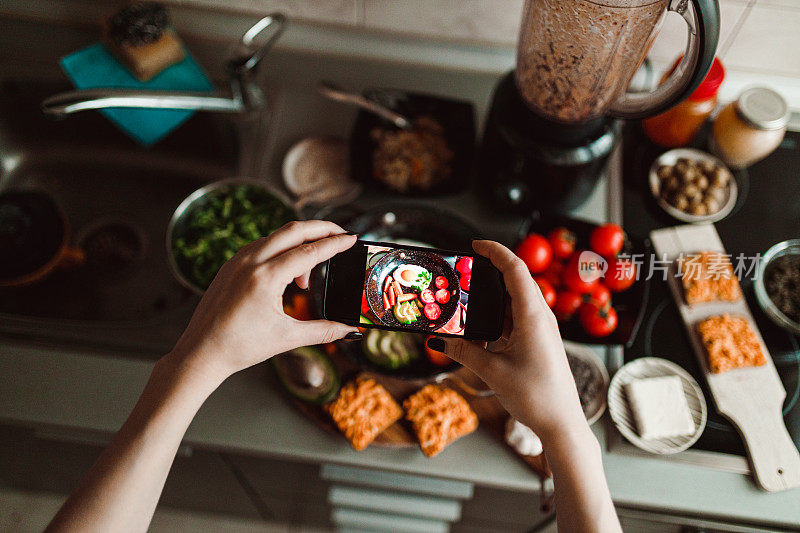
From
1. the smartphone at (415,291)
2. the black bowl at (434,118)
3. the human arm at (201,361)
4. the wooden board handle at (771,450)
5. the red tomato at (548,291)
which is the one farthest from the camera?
the black bowl at (434,118)

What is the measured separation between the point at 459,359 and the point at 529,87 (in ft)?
1.69

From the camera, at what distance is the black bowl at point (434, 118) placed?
1.08 metres

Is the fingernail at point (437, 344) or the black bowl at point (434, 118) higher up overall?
the black bowl at point (434, 118)

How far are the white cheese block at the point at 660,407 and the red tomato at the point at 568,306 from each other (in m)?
0.17

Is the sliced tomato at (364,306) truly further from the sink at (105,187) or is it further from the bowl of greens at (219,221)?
the sink at (105,187)

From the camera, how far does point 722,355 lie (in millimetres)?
951

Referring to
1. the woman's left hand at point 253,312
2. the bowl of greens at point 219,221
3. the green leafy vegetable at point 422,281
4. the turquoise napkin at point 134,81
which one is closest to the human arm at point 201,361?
the woman's left hand at point 253,312

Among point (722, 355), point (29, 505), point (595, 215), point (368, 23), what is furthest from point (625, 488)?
point (29, 505)

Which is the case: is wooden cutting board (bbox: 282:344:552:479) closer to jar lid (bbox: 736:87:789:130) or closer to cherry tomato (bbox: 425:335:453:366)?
cherry tomato (bbox: 425:335:453:366)

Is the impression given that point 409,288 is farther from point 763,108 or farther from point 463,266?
point 763,108

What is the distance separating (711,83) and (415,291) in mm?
785

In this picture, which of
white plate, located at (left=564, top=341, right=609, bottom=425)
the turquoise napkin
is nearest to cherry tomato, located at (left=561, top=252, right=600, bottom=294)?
white plate, located at (left=564, top=341, right=609, bottom=425)

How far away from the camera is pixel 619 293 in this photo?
39.5 inches

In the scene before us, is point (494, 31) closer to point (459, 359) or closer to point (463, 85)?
point (463, 85)
